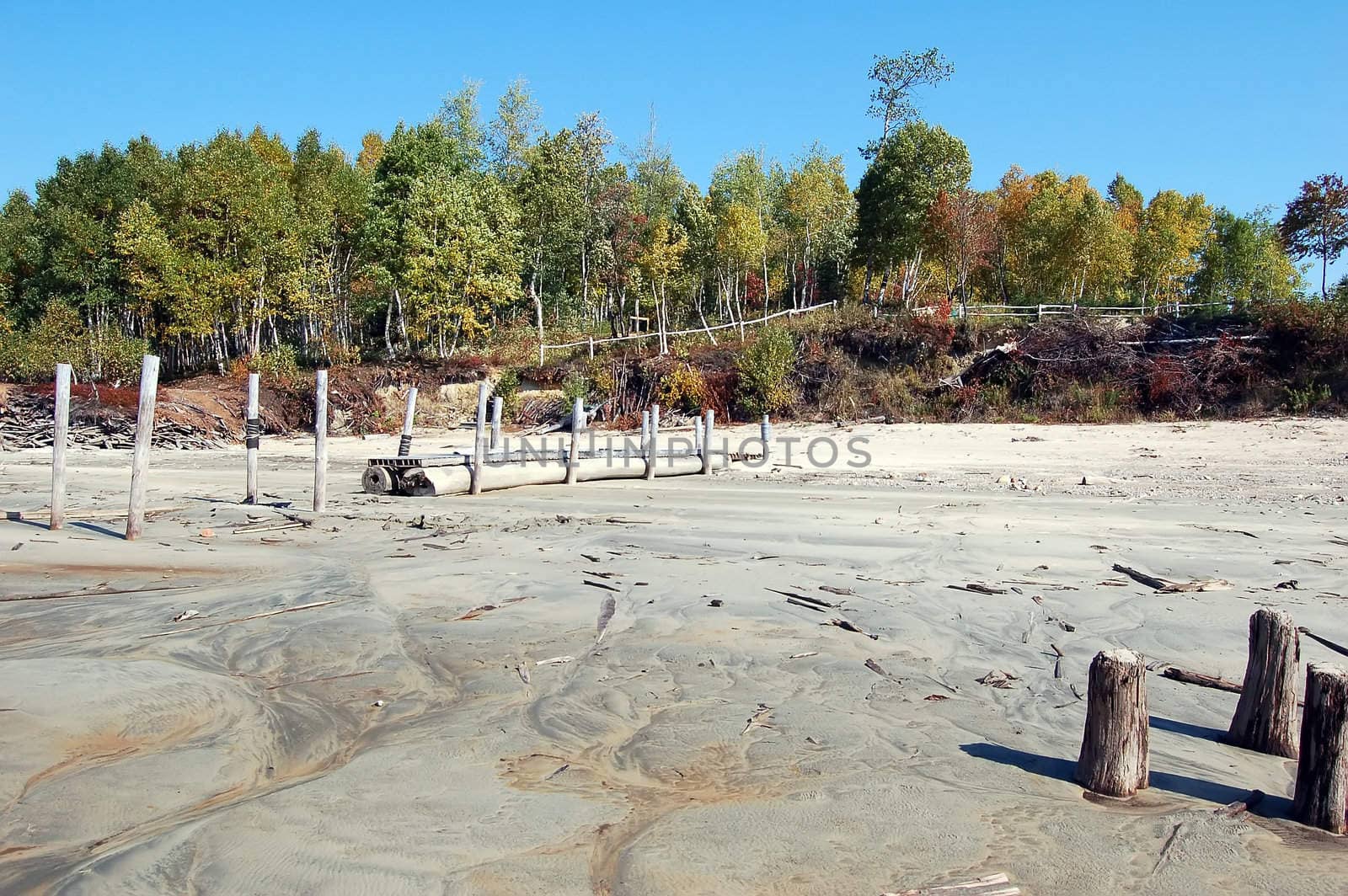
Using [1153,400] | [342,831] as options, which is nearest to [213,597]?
[342,831]

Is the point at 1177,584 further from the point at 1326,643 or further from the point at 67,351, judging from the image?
the point at 67,351

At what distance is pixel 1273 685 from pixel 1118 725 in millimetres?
1129

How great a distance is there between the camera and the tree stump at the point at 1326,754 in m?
3.81

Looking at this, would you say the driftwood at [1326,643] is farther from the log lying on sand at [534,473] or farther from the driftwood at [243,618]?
the log lying on sand at [534,473]

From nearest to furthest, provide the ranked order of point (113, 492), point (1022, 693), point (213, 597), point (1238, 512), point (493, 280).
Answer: point (1022, 693) → point (213, 597) → point (1238, 512) → point (113, 492) → point (493, 280)

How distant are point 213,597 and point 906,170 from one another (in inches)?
1331

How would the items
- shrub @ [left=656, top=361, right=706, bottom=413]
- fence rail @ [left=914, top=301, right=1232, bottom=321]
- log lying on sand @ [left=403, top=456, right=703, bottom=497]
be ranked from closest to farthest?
log lying on sand @ [left=403, top=456, right=703, bottom=497]
shrub @ [left=656, top=361, right=706, bottom=413]
fence rail @ [left=914, top=301, right=1232, bottom=321]

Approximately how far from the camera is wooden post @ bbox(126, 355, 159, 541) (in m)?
10.3

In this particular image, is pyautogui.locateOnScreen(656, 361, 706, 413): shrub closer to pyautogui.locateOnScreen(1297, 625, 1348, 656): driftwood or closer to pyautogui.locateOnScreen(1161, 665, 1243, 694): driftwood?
pyautogui.locateOnScreen(1297, 625, 1348, 656): driftwood

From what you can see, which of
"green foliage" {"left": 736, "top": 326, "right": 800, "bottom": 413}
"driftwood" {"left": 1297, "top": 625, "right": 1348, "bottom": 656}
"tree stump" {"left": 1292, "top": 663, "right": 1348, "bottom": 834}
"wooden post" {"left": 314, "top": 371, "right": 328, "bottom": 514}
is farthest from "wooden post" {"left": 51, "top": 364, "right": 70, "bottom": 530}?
"green foliage" {"left": 736, "top": 326, "right": 800, "bottom": 413}

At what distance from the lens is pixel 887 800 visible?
4105 mm

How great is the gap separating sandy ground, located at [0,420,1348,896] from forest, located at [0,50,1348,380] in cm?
2253

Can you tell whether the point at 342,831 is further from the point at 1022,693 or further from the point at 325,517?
the point at 325,517

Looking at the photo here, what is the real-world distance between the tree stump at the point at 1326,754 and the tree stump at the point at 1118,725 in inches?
23.9
